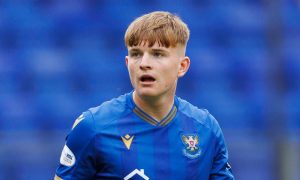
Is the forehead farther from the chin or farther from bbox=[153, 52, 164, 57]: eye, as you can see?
the chin

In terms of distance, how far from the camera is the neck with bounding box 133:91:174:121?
366 centimetres

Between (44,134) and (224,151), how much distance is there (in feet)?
11.3

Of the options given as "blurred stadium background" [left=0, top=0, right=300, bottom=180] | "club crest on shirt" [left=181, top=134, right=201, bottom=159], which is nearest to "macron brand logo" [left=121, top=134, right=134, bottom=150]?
"club crest on shirt" [left=181, top=134, right=201, bottom=159]

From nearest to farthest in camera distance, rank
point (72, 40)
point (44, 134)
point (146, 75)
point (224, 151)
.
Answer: point (146, 75)
point (224, 151)
point (44, 134)
point (72, 40)

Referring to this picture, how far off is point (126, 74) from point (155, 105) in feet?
14.0

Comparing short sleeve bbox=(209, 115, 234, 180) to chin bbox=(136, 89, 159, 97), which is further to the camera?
short sleeve bbox=(209, 115, 234, 180)

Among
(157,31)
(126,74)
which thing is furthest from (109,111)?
(126,74)

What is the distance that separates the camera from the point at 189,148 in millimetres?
3650

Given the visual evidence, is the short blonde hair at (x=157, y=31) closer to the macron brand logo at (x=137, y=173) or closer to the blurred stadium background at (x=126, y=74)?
the macron brand logo at (x=137, y=173)

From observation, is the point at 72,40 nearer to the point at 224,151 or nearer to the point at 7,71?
the point at 7,71

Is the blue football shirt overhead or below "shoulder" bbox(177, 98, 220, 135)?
below

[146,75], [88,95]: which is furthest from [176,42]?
[88,95]

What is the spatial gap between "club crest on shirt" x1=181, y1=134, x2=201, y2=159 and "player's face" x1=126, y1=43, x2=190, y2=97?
0.77ft

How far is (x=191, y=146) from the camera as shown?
3.66 meters
